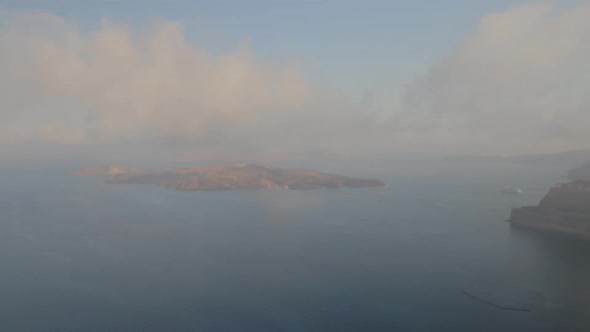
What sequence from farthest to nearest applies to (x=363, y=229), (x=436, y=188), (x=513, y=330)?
(x=436, y=188) → (x=363, y=229) → (x=513, y=330)

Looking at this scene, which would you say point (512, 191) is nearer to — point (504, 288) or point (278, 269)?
point (504, 288)

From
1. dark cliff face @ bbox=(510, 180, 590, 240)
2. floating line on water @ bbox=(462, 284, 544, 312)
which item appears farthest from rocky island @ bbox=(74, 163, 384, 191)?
floating line on water @ bbox=(462, 284, 544, 312)

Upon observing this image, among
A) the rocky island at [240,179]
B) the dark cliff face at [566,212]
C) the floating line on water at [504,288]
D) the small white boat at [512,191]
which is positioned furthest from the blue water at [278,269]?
the rocky island at [240,179]

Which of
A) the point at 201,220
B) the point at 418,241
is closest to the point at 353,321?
the point at 418,241

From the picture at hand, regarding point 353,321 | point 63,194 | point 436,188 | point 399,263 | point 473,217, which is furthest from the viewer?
point 436,188

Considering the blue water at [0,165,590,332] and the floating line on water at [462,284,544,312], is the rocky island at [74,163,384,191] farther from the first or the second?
the floating line on water at [462,284,544,312]

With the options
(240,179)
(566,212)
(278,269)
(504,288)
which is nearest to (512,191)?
(566,212)

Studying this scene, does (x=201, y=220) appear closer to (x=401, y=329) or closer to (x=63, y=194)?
(x=401, y=329)
